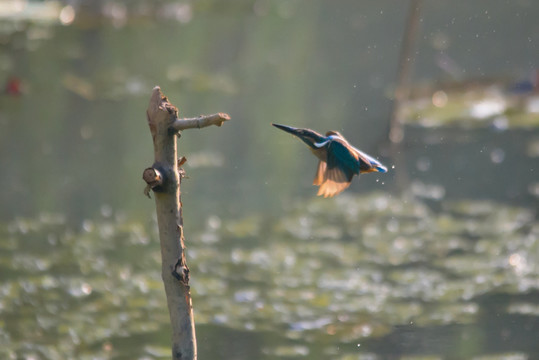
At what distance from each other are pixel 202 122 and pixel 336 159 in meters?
0.32

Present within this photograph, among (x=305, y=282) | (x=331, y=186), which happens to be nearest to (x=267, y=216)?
(x=305, y=282)

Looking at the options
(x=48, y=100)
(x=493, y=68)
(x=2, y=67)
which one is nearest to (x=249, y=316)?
(x=48, y=100)

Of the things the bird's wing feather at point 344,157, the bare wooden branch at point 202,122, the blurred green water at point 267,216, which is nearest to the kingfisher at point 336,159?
the bird's wing feather at point 344,157

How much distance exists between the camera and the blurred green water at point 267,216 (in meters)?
3.32

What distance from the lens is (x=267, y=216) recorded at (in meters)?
4.65

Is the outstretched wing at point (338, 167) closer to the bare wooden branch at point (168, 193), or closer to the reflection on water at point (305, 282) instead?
the bare wooden branch at point (168, 193)

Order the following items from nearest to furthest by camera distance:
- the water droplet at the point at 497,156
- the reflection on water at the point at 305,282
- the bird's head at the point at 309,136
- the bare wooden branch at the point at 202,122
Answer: the bare wooden branch at the point at 202,122 → the bird's head at the point at 309,136 → the reflection on water at the point at 305,282 → the water droplet at the point at 497,156

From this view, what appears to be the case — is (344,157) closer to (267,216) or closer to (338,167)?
(338,167)

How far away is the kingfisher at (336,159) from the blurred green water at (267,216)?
1.49m

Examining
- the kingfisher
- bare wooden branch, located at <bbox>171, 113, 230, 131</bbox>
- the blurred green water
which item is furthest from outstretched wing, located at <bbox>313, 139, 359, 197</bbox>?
the blurred green water

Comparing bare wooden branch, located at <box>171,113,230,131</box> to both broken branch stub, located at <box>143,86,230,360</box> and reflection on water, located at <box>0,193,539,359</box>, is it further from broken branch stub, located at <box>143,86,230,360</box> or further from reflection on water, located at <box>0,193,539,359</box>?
reflection on water, located at <box>0,193,539,359</box>

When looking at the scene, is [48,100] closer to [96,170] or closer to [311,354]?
[96,170]

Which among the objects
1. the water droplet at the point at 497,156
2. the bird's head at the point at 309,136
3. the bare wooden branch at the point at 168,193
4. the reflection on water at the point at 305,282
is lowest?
the bare wooden branch at the point at 168,193

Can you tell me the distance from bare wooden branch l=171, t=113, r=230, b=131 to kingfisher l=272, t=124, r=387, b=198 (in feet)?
0.59
